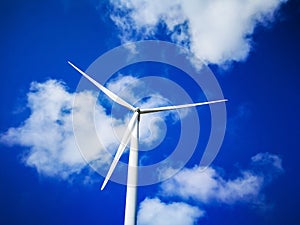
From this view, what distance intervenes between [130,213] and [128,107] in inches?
325

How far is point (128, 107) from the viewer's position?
2689 centimetres

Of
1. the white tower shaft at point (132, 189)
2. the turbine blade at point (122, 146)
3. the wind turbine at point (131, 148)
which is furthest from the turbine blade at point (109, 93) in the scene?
the white tower shaft at point (132, 189)

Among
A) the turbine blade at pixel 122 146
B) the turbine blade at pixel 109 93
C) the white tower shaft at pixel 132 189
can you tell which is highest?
the turbine blade at pixel 109 93

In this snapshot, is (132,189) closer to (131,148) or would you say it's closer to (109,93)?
(131,148)

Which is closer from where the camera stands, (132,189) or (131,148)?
(132,189)

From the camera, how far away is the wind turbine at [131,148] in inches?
878

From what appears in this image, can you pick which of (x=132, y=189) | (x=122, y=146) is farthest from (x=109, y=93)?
(x=132, y=189)

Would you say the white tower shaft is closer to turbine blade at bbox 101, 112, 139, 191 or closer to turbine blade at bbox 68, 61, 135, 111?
turbine blade at bbox 101, 112, 139, 191

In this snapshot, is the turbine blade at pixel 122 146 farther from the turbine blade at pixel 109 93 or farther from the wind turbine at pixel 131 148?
the turbine blade at pixel 109 93

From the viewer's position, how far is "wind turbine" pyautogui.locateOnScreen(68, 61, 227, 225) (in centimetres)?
2231

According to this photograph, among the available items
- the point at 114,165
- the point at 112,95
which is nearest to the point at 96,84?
the point at 112,95

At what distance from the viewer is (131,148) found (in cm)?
2408

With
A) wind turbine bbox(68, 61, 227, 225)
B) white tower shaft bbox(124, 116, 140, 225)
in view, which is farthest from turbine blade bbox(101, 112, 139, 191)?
white tower shaft bbox(124, 116, 140, 225)

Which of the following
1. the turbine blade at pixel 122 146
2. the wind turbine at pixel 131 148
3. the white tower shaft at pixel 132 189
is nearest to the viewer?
the white tower shaft at pixel 132 189
